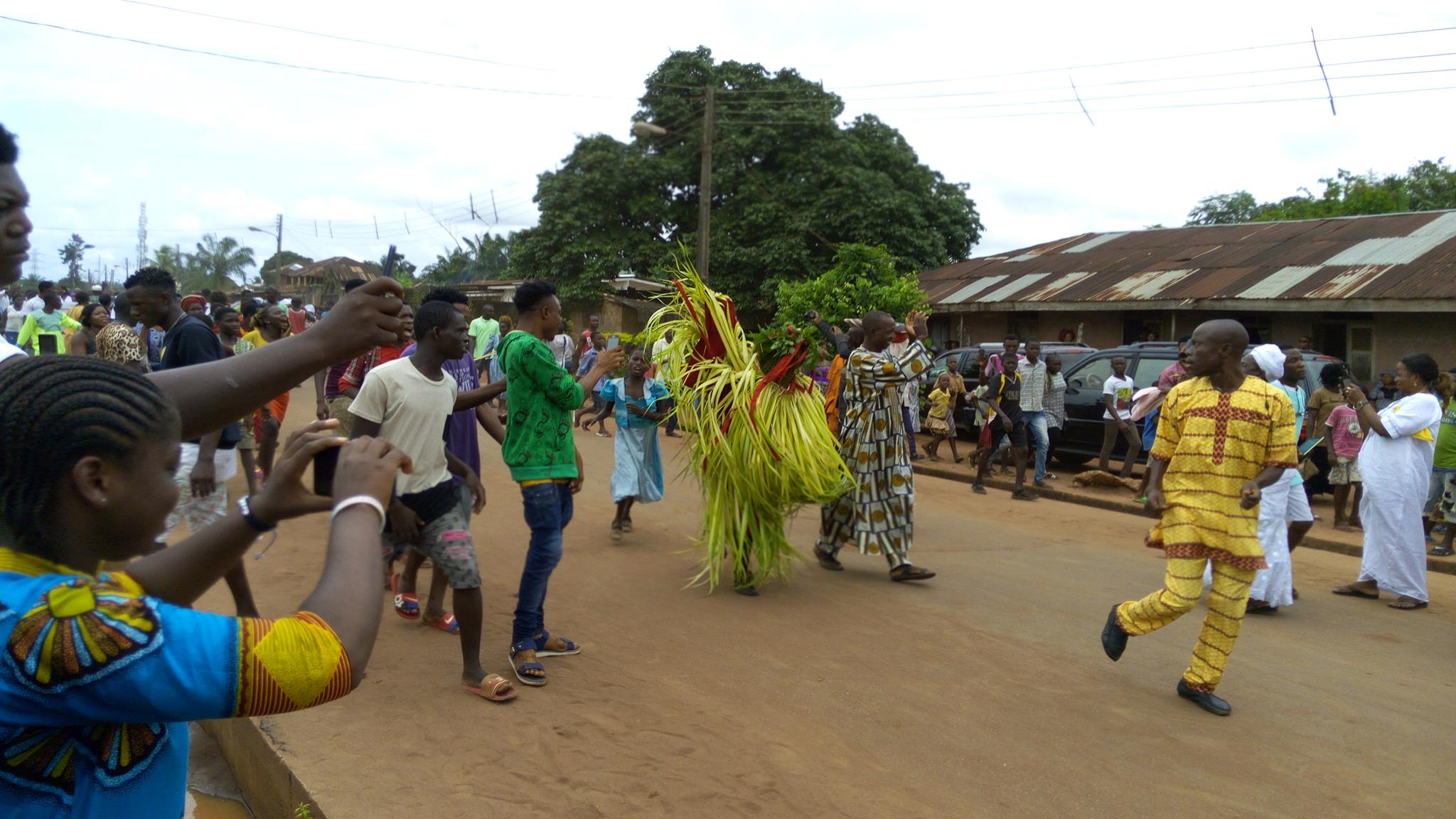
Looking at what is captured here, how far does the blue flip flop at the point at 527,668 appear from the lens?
4645 mm

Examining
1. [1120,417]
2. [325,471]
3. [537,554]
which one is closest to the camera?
[325,471]

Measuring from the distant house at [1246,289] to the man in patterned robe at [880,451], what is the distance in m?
10.6

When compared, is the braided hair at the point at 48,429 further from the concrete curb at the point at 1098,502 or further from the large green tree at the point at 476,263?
the large green tree at the point at 476,263

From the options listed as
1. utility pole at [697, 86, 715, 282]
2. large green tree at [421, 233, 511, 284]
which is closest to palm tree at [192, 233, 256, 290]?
large green tree at [421, 233, 511, 284]

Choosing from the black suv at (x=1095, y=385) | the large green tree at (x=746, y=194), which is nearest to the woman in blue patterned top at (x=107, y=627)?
the black suv at (x=1095, y=385)

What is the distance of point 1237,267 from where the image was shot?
17625 mm

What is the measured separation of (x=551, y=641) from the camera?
5.11m

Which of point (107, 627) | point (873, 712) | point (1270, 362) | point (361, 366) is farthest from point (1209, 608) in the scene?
point (361, 366)

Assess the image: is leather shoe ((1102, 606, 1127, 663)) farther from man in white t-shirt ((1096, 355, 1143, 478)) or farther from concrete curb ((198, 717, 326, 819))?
man in white t-shirt ((1096, 355, 1143, 478))

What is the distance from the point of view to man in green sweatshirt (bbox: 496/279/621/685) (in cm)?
475

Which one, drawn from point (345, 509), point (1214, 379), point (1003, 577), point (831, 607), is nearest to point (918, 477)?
point (1003, 577)

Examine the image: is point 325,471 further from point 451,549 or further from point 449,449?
point 449,449

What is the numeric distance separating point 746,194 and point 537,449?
22.5 metres

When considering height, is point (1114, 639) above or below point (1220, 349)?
below
